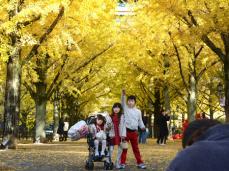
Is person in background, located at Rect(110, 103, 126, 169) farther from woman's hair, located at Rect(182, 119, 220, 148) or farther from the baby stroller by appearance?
woman's hair, located at Rect(182, 119, 220, 148)

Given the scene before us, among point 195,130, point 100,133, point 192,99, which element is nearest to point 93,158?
point 100,133

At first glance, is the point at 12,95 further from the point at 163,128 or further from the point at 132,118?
the point at 132,118

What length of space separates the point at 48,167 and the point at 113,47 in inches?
588

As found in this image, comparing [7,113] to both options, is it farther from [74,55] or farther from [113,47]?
[113,47]

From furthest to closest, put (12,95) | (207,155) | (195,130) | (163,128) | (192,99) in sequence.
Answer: (192,99) < (163,128) < (12,95) < (195,130) < (207,155)

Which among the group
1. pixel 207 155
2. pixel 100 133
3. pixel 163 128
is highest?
pixel 163 128

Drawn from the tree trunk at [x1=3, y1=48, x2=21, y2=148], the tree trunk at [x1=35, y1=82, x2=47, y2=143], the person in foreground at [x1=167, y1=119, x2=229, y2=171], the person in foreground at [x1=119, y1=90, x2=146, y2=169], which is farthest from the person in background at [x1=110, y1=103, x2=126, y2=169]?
the tree trunk at [x1=35, y1=82, x2=47, y2=143]

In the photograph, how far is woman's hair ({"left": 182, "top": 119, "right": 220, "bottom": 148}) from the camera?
1880 mm

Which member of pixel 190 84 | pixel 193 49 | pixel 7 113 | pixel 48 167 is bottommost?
pixel 48 167

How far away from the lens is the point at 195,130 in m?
1.90

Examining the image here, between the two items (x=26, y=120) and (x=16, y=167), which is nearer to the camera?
(x=16, y=167)

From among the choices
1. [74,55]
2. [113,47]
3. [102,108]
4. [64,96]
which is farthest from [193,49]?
[102,108]

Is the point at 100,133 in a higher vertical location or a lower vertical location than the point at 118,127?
lower

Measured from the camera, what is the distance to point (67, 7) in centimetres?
1479
